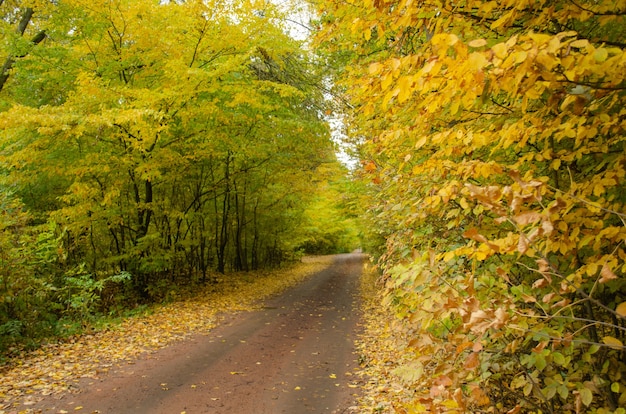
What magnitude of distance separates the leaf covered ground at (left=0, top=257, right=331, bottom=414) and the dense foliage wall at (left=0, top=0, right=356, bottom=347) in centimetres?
120

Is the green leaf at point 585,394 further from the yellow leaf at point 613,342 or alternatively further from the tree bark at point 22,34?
the tree bark at point 22,34

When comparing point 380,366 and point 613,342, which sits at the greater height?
point 613,342

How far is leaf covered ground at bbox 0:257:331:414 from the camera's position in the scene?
575 cm

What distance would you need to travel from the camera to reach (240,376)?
6234 millimetres

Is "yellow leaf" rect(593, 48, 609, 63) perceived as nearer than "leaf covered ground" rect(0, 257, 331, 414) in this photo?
Yes

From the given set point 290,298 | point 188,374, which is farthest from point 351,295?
point 188,374

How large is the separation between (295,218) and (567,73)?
76.8ft

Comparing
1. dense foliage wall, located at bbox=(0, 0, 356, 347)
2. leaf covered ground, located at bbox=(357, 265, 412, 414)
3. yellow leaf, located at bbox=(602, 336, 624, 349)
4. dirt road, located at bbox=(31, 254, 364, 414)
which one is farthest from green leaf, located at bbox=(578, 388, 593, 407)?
dense foliage wall, located at bbox=(0, 0, 356, 347)

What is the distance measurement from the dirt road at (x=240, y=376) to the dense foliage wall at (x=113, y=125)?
330cm

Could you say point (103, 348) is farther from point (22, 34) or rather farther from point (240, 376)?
point (22, 34)

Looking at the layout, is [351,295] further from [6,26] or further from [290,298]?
[6,26]

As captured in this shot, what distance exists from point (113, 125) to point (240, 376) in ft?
24.1

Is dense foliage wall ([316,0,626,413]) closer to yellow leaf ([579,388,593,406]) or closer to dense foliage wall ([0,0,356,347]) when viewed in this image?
yellow leaf ([579,388,593,406])

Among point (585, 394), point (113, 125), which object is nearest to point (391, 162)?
point (585, 394)
